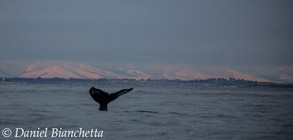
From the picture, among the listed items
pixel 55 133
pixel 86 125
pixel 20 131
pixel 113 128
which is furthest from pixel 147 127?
A: pixel 20 131

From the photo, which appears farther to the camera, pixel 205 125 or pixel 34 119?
pixel 34 119

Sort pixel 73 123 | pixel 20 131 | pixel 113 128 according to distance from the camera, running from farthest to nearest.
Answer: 1. pixel 73 123
2. pixel 113 128
3. pixel 20 131

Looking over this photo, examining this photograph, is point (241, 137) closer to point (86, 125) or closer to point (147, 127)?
point (147, 127)

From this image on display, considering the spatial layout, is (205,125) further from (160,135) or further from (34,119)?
(34,119)

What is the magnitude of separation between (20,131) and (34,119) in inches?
186

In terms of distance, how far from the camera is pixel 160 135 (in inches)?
683

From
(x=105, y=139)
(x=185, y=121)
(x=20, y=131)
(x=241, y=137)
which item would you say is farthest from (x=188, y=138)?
(x=20, y=131)

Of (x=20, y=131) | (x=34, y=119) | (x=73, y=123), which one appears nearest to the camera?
(x=20, y=131)

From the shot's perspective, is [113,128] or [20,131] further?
[113,128]

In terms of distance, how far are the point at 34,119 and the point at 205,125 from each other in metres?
10.2

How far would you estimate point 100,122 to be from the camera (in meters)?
21.4

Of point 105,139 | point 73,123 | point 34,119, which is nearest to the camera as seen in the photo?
point 105,139

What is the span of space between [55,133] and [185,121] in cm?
861

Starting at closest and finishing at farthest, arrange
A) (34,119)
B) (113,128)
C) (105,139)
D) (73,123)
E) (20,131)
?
(105,139) < (20,131) < (113,128) < (73,123) < (34,119)
